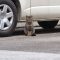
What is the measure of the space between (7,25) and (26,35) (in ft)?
2.15

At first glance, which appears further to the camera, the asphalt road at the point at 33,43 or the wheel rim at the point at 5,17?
the wheel rim at the point at 5,17

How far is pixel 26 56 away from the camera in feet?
21.8

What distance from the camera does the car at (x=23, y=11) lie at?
30.2 ft

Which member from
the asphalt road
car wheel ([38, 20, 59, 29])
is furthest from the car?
car wheel ([38, 20, 59, 29])

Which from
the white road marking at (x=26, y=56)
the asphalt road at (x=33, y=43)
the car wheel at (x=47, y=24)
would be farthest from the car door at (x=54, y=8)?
the white road marking at (x=26, y=56)

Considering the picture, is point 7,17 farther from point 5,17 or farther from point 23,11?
point 23,11

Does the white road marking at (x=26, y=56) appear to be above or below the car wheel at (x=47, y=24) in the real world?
above

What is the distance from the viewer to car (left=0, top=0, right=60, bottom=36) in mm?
9203

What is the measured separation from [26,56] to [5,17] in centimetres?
274

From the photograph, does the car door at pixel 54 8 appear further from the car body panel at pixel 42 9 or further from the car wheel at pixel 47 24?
the car wheel at pixel 47 24

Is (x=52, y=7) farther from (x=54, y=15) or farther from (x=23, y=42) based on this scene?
(x=23, y=42)

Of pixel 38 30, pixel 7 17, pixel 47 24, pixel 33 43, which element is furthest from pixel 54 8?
pixel 33 43

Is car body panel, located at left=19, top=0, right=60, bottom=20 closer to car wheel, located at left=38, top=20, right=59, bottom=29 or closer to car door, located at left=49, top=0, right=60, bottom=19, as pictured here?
car door, located at left=49, top=0, right=60, bottom=19

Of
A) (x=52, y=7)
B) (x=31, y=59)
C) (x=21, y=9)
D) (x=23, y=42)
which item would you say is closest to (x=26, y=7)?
(x=21, y=9)
